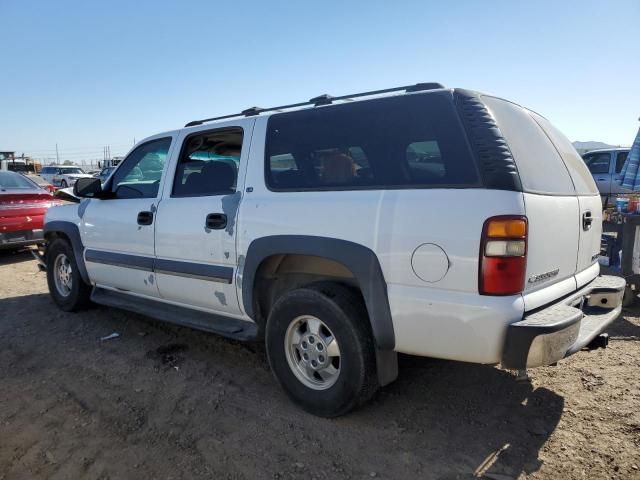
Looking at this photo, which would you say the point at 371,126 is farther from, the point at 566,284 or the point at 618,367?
the point at 618,367

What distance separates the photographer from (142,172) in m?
4.44

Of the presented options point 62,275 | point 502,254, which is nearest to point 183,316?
point 62,275

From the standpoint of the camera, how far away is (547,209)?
2.51 meters

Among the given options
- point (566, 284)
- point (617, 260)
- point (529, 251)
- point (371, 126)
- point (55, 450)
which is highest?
point (371, 126)

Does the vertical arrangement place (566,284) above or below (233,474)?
above

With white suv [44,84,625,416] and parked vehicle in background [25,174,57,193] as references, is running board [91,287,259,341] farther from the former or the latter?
parked vehicle in background [25,174,57,193]

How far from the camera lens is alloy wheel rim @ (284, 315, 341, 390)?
2.95 metres

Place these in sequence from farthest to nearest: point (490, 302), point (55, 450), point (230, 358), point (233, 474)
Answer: point (230, 358), point (55, 450), point (233, 474), point (490, 302)

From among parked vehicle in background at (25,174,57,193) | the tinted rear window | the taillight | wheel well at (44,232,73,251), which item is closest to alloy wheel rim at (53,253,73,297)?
wheel well at (44,232,73,251)

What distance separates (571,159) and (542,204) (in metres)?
0.97

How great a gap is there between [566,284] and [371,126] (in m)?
1.50

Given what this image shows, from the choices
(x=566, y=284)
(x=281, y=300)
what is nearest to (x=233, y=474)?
(x=281, y=300)

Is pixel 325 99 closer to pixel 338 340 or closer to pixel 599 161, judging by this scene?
pixel 338 340

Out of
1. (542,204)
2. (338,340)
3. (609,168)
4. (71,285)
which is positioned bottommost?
(71,285)
